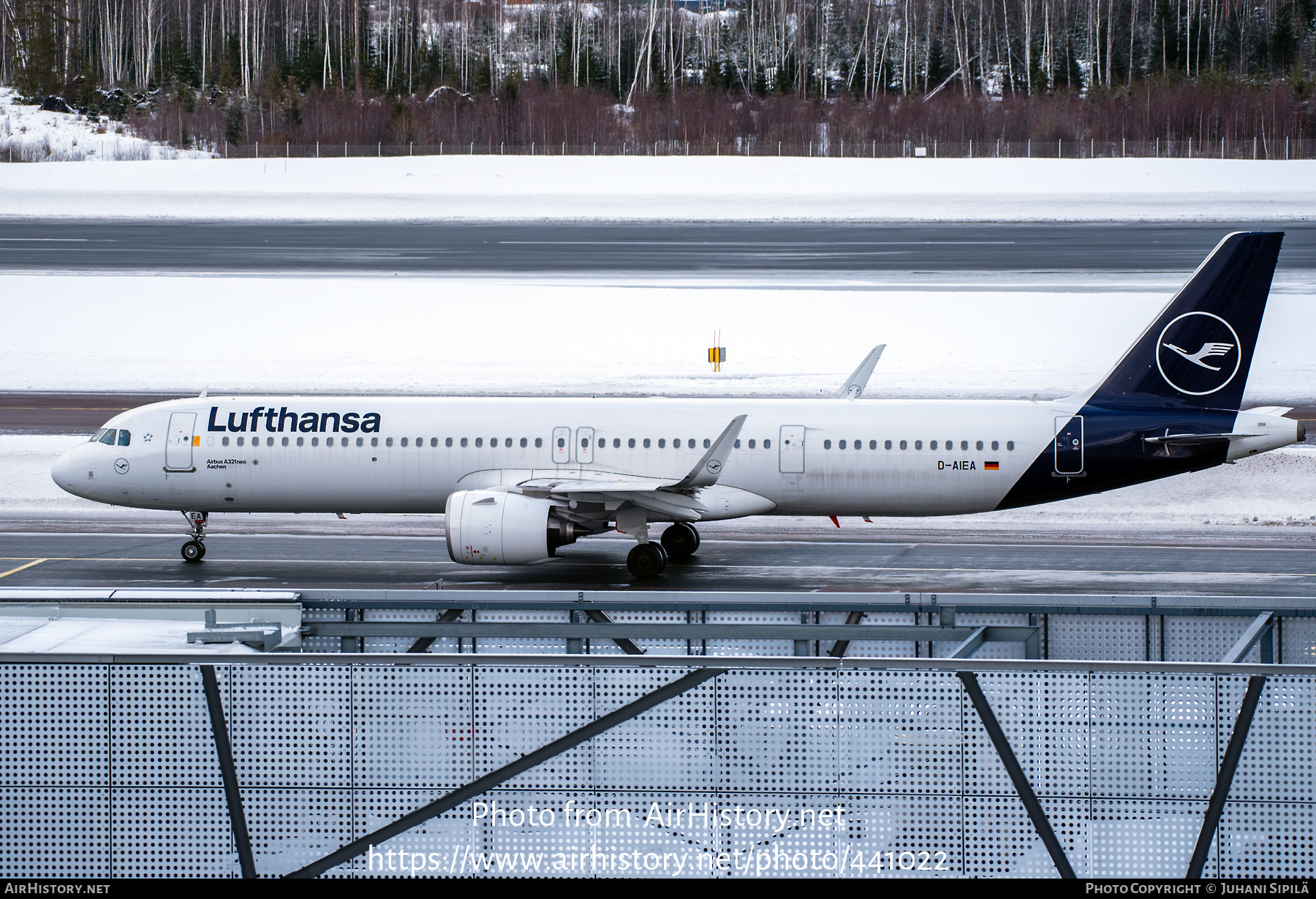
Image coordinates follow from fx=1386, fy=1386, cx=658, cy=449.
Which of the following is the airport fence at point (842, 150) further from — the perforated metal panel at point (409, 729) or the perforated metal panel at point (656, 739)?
the perforated metal panel at point (409, 729)

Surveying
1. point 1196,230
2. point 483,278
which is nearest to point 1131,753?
point 483,278

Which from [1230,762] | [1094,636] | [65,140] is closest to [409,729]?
[1230,762]

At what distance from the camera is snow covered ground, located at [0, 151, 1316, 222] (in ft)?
318

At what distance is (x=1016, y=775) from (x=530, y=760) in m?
3.42

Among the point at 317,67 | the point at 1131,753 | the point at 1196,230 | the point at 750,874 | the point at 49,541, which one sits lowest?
the point at 49,541

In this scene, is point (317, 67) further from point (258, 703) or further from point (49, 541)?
point (258, 703)

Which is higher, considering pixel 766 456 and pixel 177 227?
pixel 177 227

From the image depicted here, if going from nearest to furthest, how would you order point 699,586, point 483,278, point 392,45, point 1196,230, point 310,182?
point 699,586, point 483,278, point 1196,230, point 310,182, point 392,45

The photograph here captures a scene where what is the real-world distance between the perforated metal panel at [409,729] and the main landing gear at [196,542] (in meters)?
23.2

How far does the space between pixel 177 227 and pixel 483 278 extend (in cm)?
3270

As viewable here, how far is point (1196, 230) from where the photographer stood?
84.4 meters

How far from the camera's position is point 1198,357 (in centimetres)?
2967

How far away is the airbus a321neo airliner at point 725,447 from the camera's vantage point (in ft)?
95.9

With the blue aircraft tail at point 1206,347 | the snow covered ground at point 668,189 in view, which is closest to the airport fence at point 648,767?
the blue aircraft tail at point 1206,347
